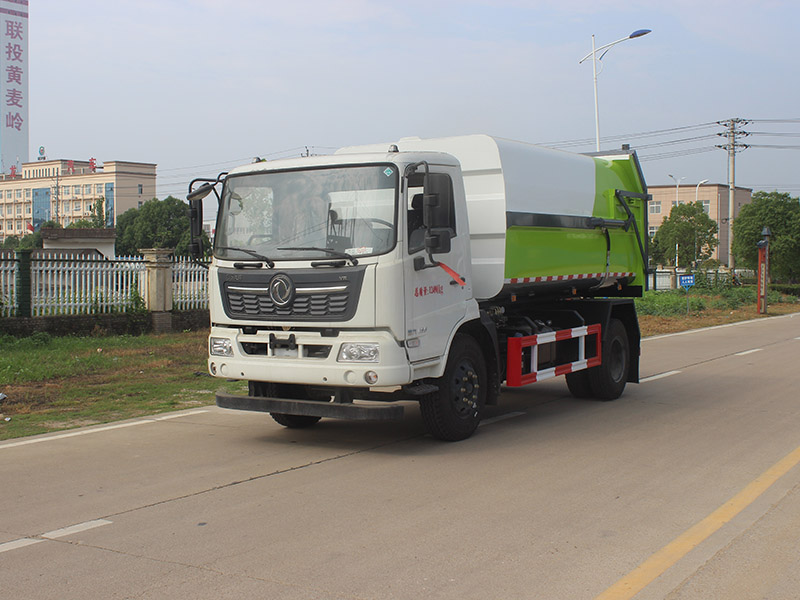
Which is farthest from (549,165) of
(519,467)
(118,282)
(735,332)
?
(735,332)

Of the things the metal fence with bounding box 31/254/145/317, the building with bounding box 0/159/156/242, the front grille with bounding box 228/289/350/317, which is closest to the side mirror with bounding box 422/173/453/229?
the front grille with bounding box 228/289/350/317

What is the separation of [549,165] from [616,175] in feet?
7.74

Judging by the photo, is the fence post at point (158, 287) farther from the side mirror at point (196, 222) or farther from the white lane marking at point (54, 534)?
the white lane marking at point (54, 534)

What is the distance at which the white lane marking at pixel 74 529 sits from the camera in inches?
227

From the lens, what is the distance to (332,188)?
26.7ft

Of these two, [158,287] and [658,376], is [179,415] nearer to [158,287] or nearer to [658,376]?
[658,376]

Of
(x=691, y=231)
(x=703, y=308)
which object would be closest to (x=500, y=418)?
(x=703, y=308)

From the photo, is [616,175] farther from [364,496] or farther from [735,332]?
[735,332]

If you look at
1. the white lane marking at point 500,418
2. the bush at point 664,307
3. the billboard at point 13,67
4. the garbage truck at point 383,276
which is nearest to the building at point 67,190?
the billboard at point 13,67

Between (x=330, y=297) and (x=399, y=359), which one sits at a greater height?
(x=330, y=297)

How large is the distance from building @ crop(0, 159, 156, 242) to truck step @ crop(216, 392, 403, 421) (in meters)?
110

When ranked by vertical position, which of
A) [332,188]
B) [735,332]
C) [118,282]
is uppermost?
[332,188]

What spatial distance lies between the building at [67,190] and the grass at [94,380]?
102 m

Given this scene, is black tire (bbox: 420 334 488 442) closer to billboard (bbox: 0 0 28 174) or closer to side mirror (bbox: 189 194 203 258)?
side mirror (bbox: 189 194 203 258)
